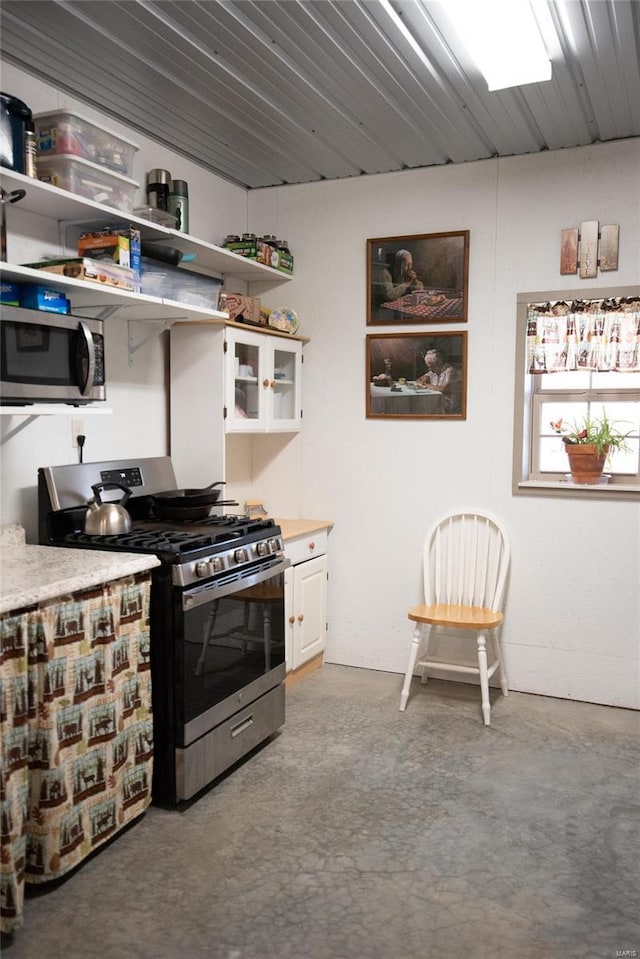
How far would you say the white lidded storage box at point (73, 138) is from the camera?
102 inches

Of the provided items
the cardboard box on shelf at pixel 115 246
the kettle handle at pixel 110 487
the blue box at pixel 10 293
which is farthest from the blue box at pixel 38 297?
the kettle handle at pixel 110 487

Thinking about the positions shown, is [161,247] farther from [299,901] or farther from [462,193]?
[299,901]

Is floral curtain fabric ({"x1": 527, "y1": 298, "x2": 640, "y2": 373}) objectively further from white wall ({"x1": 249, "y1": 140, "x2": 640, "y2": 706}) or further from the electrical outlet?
the electrical outlet

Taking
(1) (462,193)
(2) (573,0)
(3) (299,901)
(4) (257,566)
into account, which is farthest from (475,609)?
(2) (573,0)

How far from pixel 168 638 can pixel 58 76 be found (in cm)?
212

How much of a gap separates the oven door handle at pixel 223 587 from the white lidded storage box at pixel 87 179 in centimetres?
145

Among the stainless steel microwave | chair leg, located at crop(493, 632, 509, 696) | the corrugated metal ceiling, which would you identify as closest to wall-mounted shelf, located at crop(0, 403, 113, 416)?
the stainless steel microwave

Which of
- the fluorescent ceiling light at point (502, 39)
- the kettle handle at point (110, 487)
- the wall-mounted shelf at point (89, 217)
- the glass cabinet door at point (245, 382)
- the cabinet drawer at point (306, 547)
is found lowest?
the cabinet drawer at point (306, 547)

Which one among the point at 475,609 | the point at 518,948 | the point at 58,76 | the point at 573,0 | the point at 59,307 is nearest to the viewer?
the point at 518,948

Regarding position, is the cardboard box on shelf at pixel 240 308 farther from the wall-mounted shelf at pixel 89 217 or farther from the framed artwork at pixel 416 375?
the framed artwork at pixel 416 375

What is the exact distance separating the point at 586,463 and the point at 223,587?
6.43ft

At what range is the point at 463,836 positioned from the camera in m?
2.49

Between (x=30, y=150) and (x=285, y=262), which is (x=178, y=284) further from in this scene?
(x=285, y=262)

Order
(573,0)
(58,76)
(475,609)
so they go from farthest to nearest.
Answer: (475,609), (58,76), (573,0)
